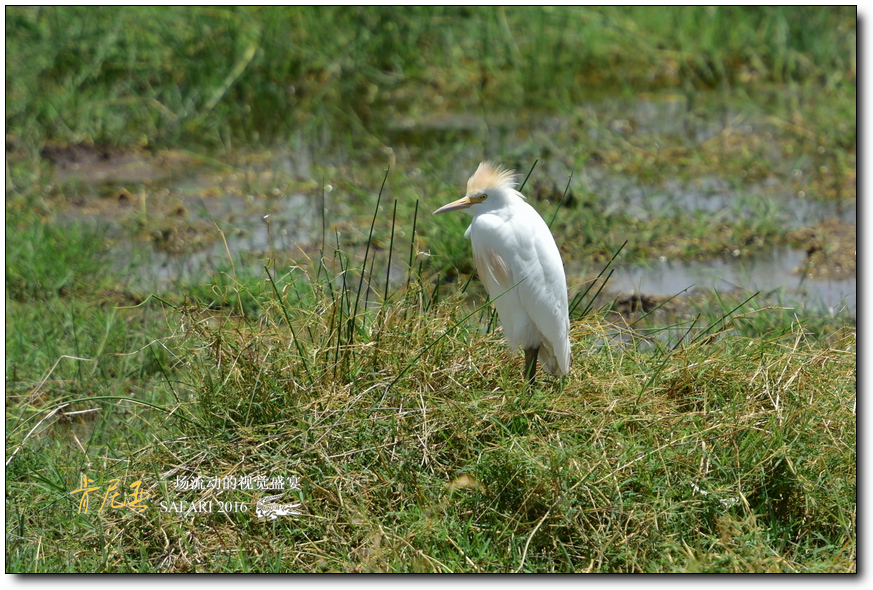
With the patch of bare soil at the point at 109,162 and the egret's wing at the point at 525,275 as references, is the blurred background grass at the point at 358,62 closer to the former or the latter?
the patch of bare soil at the point at 109,162

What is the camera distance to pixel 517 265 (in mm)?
2871

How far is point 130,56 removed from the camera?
5758 mm

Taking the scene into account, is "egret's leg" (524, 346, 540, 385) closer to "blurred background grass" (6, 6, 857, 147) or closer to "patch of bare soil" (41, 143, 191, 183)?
"patch of bare soil" (41, 143, 191, 183)

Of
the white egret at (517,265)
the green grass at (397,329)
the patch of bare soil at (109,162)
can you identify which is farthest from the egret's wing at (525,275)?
the patch of bare soil at (109,162)

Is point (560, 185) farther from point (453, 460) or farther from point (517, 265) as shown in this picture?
point (453, 460)

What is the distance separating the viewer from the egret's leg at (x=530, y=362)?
298cm

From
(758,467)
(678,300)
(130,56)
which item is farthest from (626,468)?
(130,56)

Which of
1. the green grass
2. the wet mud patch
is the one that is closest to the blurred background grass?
the green grass

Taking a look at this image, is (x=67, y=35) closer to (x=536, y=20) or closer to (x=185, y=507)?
(x=536, y=20)

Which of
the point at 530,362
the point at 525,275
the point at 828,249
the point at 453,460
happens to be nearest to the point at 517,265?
the point at 525,275

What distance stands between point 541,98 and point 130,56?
2.57 m

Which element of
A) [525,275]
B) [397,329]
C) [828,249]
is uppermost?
[525,275]

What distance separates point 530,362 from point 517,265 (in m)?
0.34

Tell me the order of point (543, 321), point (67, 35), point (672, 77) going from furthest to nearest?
point (672, 77) → point (67, 35) → point (543, 321)
